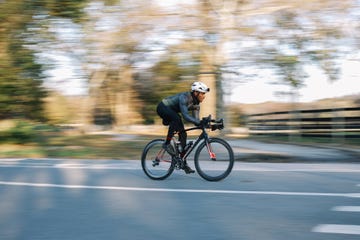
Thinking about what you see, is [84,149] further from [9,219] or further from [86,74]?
[9,219]

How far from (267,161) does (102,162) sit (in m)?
3.88

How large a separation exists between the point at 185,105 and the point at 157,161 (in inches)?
48.0

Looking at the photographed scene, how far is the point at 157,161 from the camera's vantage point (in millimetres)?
8812

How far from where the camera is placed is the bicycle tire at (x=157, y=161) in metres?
8.68

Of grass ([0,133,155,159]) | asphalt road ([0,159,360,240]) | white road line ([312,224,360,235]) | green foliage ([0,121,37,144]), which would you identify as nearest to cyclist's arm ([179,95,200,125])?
asphalt road ([0,159,360,240])

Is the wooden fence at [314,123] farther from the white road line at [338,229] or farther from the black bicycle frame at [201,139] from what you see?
the white road line at [338,229]

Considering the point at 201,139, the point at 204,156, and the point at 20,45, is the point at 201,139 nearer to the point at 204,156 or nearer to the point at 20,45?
the point at 204,156

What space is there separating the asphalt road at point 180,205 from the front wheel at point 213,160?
7.1 inches

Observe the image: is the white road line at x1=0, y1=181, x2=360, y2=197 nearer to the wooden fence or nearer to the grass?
the grass

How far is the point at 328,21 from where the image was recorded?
1532cm

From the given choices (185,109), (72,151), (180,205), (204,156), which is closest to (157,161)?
(204,156)

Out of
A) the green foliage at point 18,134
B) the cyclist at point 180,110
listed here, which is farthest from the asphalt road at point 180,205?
the green foliage at point 18,134

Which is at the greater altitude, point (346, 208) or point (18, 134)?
point (18, 134)

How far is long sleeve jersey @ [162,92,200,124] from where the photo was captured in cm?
822
